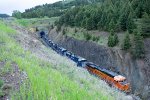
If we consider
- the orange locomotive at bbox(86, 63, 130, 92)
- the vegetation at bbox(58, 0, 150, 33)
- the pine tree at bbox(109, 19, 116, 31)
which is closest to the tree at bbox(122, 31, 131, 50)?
the vegetation at bbox(58, 0, 150, 33)

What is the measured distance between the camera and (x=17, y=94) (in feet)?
35.6

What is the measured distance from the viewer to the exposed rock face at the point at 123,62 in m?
39.3

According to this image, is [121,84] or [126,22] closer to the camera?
[121,84]

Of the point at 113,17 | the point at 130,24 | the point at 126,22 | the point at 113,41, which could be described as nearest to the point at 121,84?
the point at 113,41

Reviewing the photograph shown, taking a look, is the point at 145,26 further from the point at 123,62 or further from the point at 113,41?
the point at 123,62

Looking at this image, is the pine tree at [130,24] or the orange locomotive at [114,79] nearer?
the orange locomotive at [114,79]

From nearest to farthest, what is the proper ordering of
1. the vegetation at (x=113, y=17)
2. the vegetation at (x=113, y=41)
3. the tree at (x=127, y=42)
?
the tree at (x=127, y=42)
the vegetation at (x=113, y=41)
the vegetation at (x=113, y=17)

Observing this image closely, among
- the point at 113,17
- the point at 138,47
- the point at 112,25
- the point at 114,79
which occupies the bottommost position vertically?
Result: the point at 114,79

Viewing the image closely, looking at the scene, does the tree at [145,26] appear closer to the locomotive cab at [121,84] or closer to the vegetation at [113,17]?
the vegetation at [113,17]

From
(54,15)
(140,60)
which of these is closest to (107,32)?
(140,60)

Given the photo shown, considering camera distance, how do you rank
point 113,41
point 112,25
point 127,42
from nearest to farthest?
point 127,42 < point 113,41 < point 112,25

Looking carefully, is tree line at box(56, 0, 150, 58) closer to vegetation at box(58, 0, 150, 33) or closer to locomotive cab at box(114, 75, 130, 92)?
vegetation at box(58, 0, 150, 33)

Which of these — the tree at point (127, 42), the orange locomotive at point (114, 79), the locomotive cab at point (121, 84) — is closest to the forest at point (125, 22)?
the tree at point (127, 42)

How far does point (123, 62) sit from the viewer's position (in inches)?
1834
